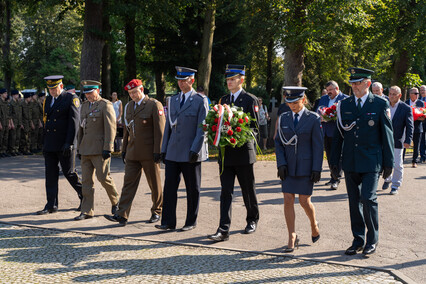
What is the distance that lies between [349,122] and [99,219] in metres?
4.28

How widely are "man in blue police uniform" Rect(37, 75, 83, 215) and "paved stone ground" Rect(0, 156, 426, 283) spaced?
0.45m

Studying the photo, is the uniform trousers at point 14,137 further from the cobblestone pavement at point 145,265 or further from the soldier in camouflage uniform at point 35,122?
the cobblestone pavement at point 145,265

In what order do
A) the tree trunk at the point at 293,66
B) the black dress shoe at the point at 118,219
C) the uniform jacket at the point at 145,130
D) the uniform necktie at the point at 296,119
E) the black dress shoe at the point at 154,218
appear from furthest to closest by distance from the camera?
the tree trunk at the point at 293,66
the black dress shoe at the point at 154,218
the uniform jacket at the point at 145,130
the black dress shoe at the point at 118,219
the uniform necktie at the point at 296,119

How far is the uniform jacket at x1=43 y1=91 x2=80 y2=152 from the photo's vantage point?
912cm

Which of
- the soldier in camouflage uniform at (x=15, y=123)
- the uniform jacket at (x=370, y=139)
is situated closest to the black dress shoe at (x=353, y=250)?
the uniform jacket at (x=370, y=139)

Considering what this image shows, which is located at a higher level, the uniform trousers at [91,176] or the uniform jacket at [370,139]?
the uniform jacket at [370,139]

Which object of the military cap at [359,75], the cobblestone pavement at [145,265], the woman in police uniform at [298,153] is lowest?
the cobblestone pavement at [145,265]

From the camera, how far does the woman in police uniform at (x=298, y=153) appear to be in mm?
6723

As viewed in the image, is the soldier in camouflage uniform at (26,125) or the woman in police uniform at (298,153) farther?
the soldier in camouflage uniform at (26,125)

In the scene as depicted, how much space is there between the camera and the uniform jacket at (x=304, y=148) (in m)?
6.71

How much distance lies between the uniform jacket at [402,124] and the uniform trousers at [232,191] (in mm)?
4688

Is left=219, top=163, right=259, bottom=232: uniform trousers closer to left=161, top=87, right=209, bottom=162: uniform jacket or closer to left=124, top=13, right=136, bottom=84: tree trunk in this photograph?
left=161, top=87, right=209, bottom=162: uniform jacket

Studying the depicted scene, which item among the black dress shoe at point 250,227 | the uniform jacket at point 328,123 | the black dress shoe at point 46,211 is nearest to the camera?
the black dress shoe at point 250,227

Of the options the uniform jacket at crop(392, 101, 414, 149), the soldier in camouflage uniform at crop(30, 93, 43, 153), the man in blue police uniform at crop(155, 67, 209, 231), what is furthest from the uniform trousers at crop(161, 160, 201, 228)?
the soldier in camouflage uniform at crop(30, 93, 43, 153)
